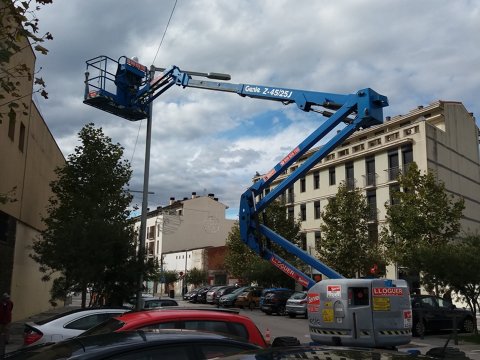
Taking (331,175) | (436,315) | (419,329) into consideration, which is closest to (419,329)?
(419,329)

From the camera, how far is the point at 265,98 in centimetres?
2055

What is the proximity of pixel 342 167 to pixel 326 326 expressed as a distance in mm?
37976

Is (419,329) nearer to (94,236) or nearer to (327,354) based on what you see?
(94,236)

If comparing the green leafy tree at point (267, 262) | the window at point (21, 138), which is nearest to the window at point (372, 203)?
the green leafy tree at point (267, 262)

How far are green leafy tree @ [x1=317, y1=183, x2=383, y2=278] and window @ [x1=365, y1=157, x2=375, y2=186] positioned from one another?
5.63 m

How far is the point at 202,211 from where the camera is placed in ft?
309

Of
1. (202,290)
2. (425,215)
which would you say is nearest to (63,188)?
(425,215)

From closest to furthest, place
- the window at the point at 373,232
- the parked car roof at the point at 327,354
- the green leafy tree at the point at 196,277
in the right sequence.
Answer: the parked car roof at the point at 327,354 < the window at the point at 373,232 < the green leafy tree at the point at 196,277

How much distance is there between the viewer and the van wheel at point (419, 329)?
787 inches

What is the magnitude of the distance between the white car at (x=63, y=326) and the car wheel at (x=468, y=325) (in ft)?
53.5

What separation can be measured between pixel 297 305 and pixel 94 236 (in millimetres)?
15434

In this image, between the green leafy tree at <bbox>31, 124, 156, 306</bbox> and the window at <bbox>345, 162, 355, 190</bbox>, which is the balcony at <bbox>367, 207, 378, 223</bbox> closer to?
the window at <bbox>345, 162, 355, 190</bbox>

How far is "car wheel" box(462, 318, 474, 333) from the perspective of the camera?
2239 cm

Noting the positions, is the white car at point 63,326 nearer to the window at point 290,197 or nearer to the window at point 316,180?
the window at point 316,180
